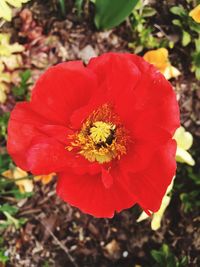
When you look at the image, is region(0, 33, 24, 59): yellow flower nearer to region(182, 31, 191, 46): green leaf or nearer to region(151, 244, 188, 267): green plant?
region(182, 31, 191, 46): green leaf

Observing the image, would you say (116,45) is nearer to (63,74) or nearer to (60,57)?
(60,57)

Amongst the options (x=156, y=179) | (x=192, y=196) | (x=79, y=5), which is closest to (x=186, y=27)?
(x=79, y=5)

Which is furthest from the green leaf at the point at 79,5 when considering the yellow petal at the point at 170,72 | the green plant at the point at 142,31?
the yellow petal at the point at 170,72

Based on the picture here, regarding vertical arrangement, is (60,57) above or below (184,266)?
above

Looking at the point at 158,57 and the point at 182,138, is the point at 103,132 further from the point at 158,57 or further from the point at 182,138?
the point at 158,57

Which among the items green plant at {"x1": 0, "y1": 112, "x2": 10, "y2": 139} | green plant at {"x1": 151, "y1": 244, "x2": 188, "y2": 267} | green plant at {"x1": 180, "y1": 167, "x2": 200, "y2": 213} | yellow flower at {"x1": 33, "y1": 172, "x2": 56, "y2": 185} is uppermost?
green plant at {"x1": 0, "y1": 112, "x2": 10, "y2": 139}

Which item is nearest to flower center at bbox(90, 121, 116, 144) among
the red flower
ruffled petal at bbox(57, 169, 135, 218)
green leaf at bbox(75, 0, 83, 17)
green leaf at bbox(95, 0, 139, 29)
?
the red flower

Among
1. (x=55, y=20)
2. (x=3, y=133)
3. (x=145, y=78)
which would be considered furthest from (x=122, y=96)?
(x=55, y=20)
